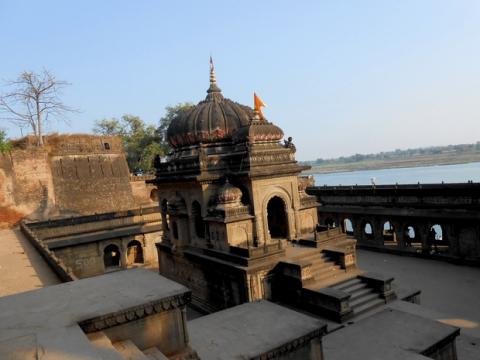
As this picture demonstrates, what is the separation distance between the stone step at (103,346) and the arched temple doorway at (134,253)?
18.7m

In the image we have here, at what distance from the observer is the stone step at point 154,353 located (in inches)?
227

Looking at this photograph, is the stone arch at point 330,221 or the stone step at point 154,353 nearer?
the stone step at point 154,353

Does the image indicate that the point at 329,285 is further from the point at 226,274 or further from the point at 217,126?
the point at 217,126

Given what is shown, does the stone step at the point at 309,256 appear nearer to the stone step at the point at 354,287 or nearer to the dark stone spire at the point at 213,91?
the stone step at the point at 354,287

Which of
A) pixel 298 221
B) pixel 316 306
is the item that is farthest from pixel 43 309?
pixel 298 221

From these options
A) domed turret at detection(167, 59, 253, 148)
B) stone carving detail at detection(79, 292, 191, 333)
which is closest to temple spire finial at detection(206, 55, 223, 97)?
domed turret at detection(167, 59, 253, 148)

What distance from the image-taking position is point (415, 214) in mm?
17859

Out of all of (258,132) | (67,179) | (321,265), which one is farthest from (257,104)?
(67,179)

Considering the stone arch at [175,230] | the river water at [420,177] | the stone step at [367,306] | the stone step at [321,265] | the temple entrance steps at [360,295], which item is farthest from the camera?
the river water at [420,177]

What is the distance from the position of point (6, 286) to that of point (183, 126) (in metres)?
9.24

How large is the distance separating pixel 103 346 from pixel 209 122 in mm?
12558

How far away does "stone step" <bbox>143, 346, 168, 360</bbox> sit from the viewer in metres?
5.77

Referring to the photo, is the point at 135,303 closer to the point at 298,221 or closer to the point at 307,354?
the point at 307,354

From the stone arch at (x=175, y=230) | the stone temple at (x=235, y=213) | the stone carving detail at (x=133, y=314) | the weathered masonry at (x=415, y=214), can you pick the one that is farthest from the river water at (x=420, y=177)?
the stone carving detail at (x=133, y=314)
